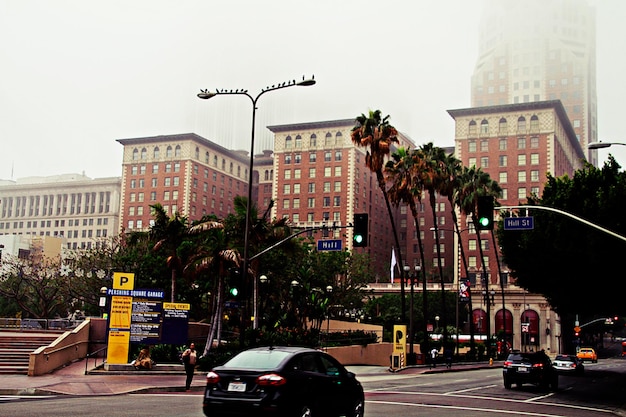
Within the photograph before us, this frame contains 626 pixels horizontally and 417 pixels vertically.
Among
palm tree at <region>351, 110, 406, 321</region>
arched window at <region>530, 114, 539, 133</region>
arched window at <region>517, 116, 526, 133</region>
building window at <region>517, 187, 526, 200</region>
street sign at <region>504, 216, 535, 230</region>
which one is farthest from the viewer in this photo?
arched window at <region>517, 116, 526, 133</region>

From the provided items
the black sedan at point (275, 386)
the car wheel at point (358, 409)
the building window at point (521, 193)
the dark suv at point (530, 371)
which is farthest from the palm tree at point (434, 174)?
the building window at point (521, 193)

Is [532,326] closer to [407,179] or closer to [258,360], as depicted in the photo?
[407,179]

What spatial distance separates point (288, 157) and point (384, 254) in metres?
28.3

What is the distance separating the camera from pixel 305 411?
40.8 feet

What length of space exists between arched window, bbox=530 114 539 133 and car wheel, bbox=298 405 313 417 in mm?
110296

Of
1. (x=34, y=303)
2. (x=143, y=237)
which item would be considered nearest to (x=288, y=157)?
(x=34, y=303)

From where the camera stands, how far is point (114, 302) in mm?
31250

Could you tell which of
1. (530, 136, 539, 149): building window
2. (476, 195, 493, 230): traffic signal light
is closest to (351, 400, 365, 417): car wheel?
(476, 195, 493, 230): traffic signal light

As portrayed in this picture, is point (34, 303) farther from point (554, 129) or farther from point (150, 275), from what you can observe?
point (554, 129)

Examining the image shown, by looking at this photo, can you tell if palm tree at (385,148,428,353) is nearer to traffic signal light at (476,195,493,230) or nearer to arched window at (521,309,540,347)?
traffic signal light at (476,195,493,230)

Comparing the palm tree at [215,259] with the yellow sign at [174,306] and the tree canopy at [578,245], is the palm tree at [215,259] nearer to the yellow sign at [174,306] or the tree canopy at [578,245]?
the yellow sign at [174,306]

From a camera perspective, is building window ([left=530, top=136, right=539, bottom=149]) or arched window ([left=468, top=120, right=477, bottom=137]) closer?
building window ([left=530, top=136, right=539, bottom=149])

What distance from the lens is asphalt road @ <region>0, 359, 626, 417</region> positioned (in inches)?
669

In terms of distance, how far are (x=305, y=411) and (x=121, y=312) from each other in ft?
68.5
